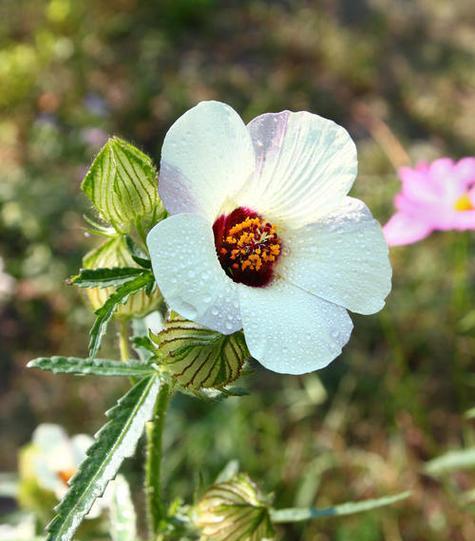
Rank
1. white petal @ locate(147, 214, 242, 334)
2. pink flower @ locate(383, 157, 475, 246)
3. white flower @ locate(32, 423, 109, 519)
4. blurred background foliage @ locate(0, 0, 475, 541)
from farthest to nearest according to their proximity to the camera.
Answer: blurred background foliage @ locate(0, 0, 475, 541) < pink flower @ locate(383, 157, 475, 246) < white flower @ locate(32, 423, 109, 519) < white petal @ locate(147, 214, 242, 334)

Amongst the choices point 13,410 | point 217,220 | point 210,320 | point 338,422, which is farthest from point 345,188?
point 13,410

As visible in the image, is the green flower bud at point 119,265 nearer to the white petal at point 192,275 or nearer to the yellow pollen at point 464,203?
the white petal at point 192,275

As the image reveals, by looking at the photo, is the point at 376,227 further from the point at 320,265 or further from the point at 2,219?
the point at 2,219

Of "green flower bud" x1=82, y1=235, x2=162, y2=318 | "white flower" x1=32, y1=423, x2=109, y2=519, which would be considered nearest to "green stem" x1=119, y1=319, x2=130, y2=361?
"green flower bud" x1=82, y1=235, x2=162, y2=318

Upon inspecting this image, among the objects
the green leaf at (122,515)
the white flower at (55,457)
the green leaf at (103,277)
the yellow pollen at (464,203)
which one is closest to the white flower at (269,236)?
the green leaf at (103,277)

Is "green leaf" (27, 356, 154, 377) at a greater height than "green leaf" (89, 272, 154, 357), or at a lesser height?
lesser

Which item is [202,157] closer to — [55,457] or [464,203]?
[55,457]

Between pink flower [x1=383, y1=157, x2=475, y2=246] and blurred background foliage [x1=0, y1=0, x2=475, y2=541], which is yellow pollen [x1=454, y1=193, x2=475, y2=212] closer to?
pink flower [x1=383, y1=157, x2=475, y2=246]
